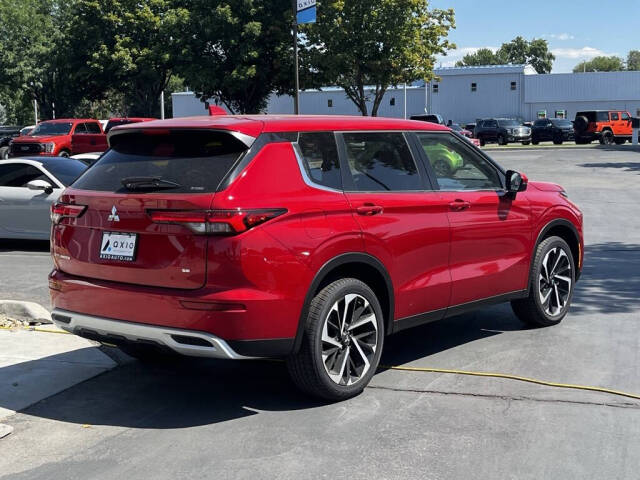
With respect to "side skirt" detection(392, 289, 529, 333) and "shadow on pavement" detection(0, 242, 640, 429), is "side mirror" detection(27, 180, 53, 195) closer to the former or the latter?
"shadow on pavement" detection(0, 242, 640, 429)

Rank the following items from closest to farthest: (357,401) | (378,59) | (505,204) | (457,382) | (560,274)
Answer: (357,401) → (457,382) → (505,204) → (560,274) → (378,59)

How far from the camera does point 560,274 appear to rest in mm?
7137

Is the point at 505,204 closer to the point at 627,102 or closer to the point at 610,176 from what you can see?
the point at 610,176

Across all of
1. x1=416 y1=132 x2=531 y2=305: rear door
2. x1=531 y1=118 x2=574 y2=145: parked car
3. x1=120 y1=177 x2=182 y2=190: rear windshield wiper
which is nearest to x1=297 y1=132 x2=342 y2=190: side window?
x1=120 y1=177 x2=182 y2=190: rear windshield wiper

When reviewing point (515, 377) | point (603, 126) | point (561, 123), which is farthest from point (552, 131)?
point (515, 377)

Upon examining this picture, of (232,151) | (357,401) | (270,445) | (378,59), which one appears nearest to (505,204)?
(357,401)

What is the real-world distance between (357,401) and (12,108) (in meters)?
93.5

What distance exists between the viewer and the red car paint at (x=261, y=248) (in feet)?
14.8

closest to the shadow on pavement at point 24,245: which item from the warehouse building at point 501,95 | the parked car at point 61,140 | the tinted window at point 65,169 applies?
the tinted window at point 65,169

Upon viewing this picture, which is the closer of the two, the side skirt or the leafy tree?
the side skirt

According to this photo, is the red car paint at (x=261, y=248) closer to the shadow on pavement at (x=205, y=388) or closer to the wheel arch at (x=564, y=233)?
the shadow on pavement at (x=205, y=388)

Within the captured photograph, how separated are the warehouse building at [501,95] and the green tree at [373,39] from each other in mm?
28619

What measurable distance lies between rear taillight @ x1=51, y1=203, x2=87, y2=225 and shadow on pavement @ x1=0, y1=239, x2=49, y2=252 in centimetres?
740

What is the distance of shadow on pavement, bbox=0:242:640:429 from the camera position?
500cm
